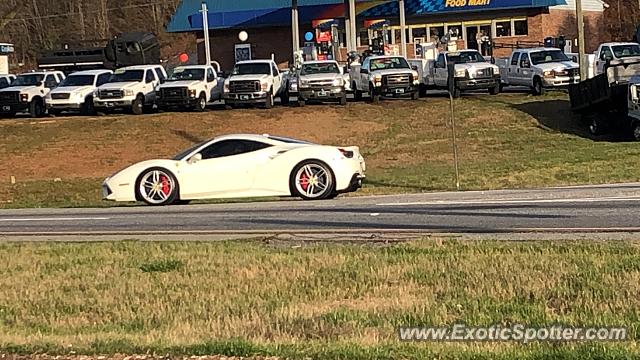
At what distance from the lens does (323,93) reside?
37.3m

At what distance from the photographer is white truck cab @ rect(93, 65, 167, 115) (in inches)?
1491

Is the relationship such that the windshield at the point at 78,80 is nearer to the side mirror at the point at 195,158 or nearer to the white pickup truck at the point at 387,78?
the white pickup truck at the point at 387,78

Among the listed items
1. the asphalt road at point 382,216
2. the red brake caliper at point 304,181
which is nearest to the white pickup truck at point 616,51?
the asphalt road at point 382,216

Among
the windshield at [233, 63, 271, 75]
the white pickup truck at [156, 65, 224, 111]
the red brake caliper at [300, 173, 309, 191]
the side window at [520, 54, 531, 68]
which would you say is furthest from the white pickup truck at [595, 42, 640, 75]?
the red brake caliper at [300, 173, 309, 191]

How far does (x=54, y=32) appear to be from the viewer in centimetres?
8944

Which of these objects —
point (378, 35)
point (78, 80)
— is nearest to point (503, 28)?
point (378, 35)

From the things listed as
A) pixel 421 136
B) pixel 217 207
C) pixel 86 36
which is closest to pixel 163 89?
pixel 421 136

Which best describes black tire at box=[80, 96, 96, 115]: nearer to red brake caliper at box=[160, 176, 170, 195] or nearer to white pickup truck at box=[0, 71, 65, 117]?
white pickup truck at box=[0, 71, 65, 117]

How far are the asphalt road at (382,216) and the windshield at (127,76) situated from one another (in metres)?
19.9

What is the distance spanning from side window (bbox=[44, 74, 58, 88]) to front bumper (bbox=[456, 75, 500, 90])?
16.6 metres

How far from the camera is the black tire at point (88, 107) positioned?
39.4 m

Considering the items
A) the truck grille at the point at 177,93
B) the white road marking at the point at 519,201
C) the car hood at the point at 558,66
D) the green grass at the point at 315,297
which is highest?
the car hood at the point at 558,66

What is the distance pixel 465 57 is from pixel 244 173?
23105 millimetres

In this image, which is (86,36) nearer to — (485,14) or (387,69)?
(485,14)
